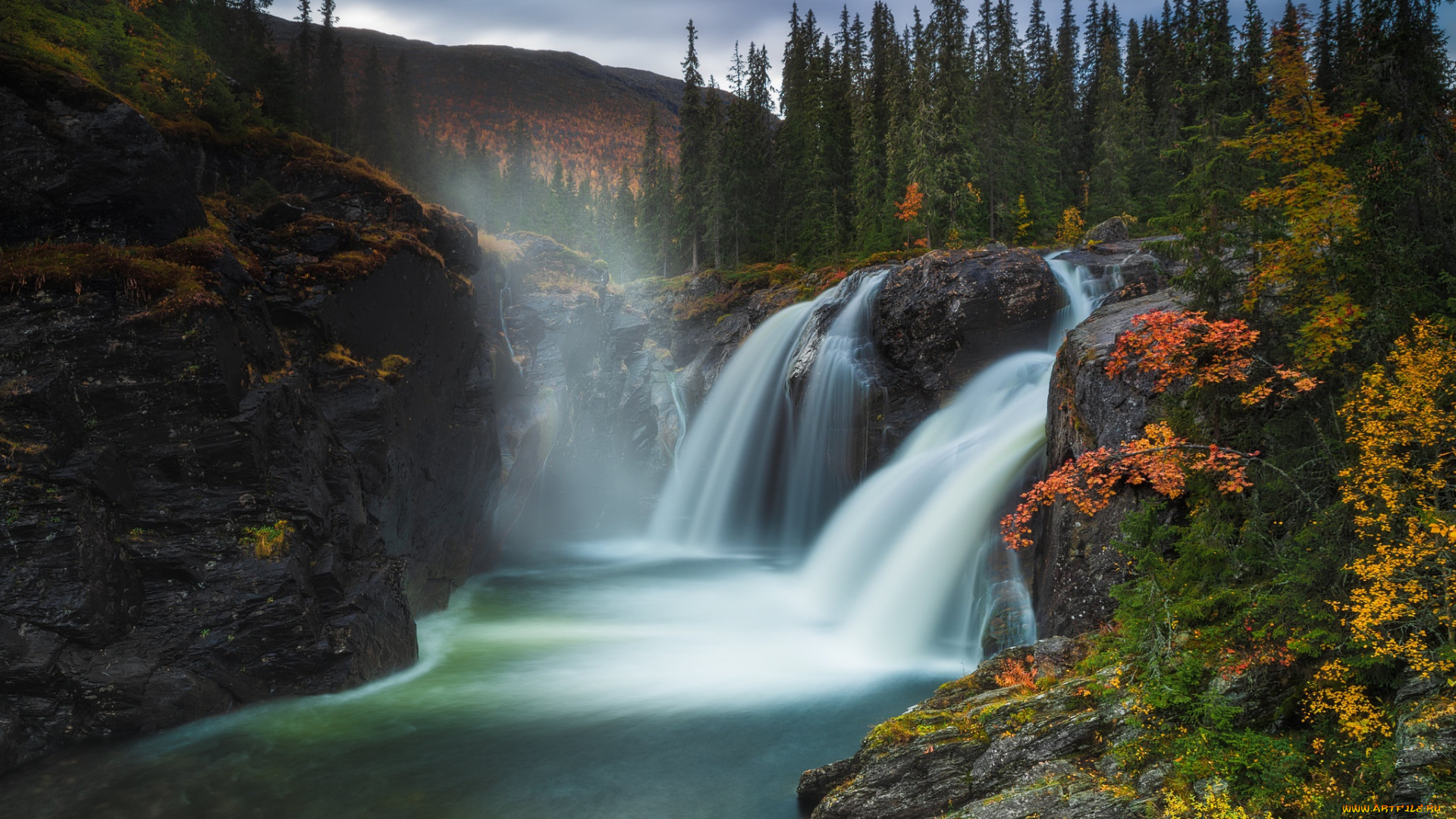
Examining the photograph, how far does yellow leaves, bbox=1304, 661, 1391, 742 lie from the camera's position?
5266mm

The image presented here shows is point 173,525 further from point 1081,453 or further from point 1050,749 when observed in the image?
point 1081,453

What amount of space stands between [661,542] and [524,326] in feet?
32.4

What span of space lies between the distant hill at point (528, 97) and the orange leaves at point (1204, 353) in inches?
4547

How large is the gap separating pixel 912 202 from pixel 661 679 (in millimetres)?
33258

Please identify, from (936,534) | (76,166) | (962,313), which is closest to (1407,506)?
(936,534)

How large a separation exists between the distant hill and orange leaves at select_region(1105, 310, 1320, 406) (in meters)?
115

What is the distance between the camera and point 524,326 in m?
26.3

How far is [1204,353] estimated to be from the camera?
28.3 ft

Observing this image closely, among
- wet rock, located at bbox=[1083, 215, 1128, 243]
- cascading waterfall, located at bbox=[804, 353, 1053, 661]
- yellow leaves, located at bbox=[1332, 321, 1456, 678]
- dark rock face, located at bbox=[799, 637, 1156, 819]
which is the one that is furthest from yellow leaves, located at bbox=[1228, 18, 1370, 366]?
wet rock, located at bbox=[1083, 215, 1128, 243]

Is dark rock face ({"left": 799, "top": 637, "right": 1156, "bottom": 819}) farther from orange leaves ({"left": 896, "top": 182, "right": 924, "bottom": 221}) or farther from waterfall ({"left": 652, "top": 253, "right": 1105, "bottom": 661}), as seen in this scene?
orange leaves ({"left": 896, "top": 182, "right": 924, "bottom": 221})

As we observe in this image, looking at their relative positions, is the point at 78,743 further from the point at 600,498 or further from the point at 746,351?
the point at 746,351

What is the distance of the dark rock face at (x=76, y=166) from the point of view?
1107cm

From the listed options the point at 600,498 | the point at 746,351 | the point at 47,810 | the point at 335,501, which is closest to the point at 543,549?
the point at 600,498

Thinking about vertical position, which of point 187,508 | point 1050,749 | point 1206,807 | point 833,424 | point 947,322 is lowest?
point 1050,749
